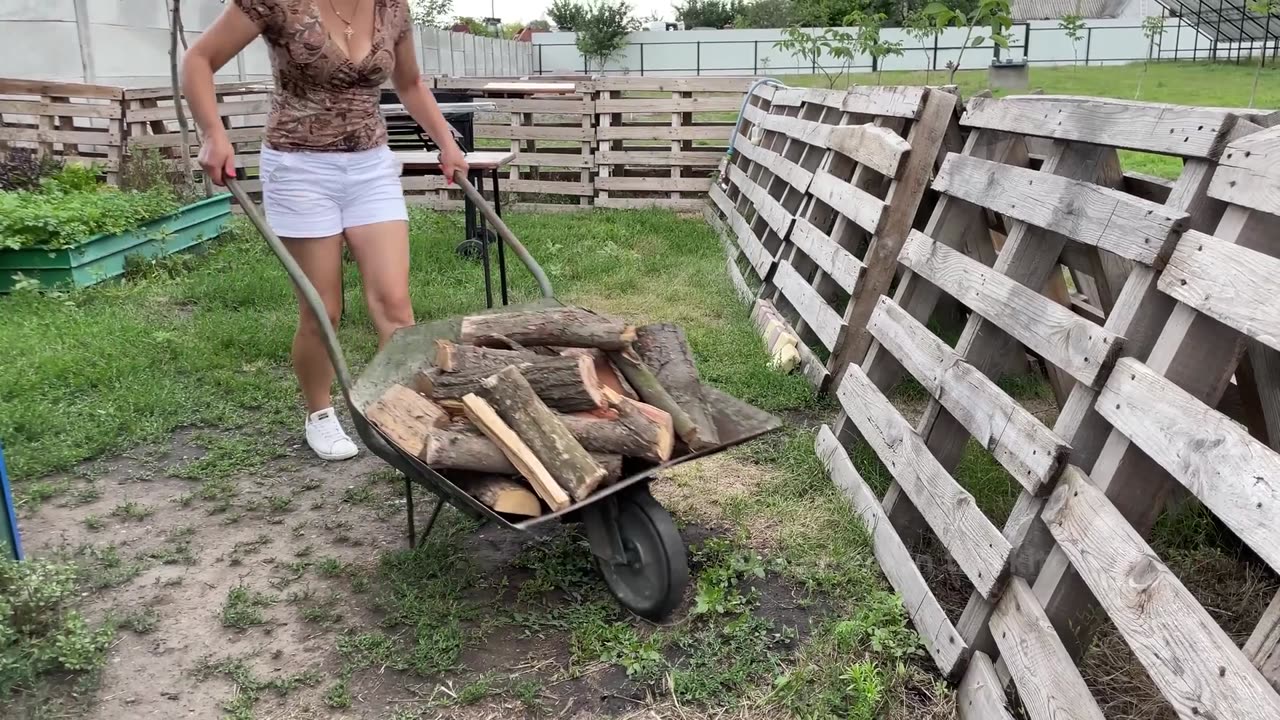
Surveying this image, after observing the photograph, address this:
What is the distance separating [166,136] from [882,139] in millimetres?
6843

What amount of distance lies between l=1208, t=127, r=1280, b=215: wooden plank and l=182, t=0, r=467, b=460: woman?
250 centimetres

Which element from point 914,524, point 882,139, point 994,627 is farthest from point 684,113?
point 994,627

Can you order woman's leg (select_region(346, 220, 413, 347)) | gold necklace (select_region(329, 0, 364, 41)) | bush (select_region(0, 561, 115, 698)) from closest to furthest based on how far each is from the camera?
bush (select_region(0, 561, 115, 698)) < gold necklace (select_region(329, 0, 364, 41)) < woman's leg (select_region(346, 220, 413, 347))

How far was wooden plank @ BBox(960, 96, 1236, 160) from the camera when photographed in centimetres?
186

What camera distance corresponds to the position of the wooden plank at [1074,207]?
1928 mm

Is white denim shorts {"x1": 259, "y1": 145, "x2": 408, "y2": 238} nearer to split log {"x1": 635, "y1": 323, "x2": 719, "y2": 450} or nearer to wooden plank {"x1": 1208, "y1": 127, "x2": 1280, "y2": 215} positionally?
split log {"x1": 635, "y1": 323, "x2": 719, "y2": 450}

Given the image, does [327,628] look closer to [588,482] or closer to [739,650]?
[588,482]

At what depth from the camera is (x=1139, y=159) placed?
416 inches

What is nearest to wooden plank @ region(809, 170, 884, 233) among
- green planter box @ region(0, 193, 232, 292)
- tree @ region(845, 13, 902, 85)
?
tree @ region(845, 13, 902, 85)

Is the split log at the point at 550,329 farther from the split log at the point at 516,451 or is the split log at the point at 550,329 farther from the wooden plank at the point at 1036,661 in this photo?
the wooden plank at the point at 1036,661

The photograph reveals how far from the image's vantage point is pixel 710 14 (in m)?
65.0

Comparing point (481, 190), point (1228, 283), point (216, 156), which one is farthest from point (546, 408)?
point (481, 190)

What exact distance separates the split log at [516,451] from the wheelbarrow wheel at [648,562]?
0.28 m

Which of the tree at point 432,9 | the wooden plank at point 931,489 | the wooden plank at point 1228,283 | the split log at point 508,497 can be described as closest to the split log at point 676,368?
the split log at point 508,497
